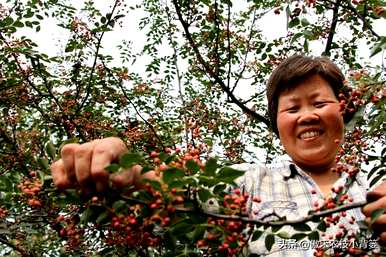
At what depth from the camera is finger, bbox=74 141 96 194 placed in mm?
1188

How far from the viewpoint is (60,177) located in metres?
1.26

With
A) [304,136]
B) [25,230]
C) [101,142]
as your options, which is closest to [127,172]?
[101,142]

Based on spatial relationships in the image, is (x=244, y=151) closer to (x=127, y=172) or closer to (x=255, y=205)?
(x=255, y=205)

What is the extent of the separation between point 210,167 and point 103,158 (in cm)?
25

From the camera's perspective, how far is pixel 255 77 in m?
5.27

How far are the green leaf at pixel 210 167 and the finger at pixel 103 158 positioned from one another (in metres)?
0.23

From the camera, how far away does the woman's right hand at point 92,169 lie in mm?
1180

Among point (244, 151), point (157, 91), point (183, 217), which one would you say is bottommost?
point (183, 217)

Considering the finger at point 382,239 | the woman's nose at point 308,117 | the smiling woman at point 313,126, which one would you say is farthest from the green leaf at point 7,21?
the finger at point 382,239

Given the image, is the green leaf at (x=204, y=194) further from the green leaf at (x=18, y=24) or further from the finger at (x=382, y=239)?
the green leaf at (x=18, y=24)

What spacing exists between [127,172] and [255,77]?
419 cm

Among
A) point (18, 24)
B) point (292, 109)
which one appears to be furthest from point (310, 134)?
point (18, 24)

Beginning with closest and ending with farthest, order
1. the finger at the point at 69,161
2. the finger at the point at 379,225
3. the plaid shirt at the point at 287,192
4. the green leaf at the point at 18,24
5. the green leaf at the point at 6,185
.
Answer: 1. the finger at the point at 69,161
2. the finger at the point at 379,225
3. the green leaf at the point at 6,185
4. the plaid shirt at the point at 287,192
5. the green leaf at the point at 18,24

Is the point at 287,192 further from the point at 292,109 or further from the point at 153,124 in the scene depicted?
the point at 153,124
